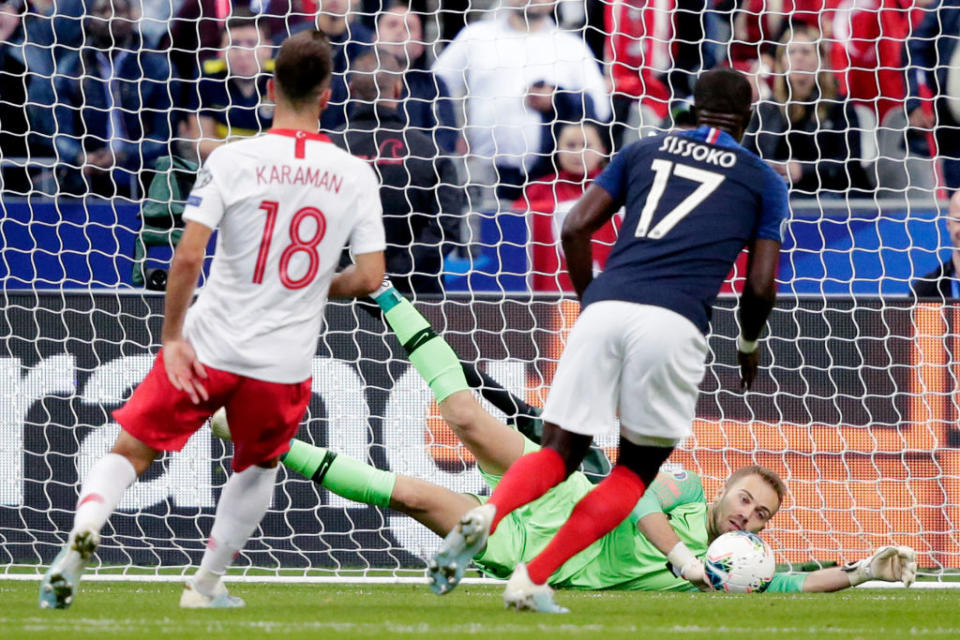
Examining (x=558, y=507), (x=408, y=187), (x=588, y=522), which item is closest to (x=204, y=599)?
(x=588, y=522)

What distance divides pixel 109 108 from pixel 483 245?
227 centimetres

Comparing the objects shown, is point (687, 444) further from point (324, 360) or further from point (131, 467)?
point (131, 467)

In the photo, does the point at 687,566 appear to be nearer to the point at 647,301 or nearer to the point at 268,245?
the point at 647,301

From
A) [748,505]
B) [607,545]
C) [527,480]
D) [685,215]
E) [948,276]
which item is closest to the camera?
[527,480]

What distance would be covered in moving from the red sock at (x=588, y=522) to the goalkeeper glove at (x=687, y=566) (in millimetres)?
1061

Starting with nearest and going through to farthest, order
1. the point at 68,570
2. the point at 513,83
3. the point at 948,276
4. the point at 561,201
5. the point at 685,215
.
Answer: the point at 68,570, the point at 685,215, the point at 948,276, the point at 561,201, the point at 513,83

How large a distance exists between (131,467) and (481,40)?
4.78 meters

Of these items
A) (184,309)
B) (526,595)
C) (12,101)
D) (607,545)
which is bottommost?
(607,545)

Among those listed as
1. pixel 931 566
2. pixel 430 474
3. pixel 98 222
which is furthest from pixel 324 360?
pixel 931 566

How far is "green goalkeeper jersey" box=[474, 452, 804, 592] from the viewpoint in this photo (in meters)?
5.81

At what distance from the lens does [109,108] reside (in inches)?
317

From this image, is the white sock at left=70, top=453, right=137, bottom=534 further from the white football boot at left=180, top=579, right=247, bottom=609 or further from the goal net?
the goal net

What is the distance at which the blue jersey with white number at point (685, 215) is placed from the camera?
420 centimetres

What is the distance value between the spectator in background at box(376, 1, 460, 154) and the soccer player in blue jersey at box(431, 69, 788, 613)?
11.6ft
